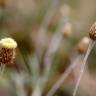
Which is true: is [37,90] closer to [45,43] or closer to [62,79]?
[62,79]

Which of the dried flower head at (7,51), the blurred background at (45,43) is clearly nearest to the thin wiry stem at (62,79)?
the blurred background at (45,43)

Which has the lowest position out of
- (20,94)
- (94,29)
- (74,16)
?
(20,94)

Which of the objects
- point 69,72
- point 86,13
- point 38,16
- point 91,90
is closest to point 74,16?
point 86,13

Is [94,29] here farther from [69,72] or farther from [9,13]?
[9,13]

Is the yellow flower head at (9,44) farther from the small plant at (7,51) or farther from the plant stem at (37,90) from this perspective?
the plant stem at (37,90)

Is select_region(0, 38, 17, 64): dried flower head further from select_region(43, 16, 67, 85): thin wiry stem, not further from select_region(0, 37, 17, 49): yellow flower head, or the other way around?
select_region(43, 16, 67, 85): thin wiry stem

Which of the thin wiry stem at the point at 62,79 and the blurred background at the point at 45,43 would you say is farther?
the blurred background at the point at 45,43

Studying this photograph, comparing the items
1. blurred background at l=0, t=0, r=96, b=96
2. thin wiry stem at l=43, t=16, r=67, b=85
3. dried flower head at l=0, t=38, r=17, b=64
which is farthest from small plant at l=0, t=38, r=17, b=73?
thin wiry stem at l=43, t=16, r=67, b=85

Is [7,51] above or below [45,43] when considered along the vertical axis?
above

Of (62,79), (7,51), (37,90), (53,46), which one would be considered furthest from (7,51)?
(53,46)
